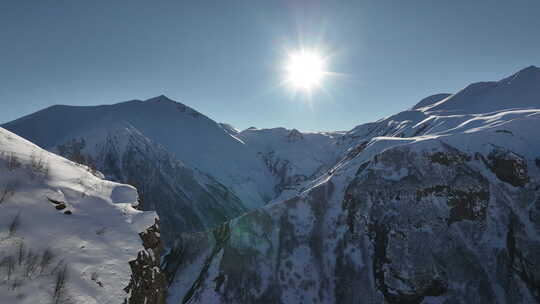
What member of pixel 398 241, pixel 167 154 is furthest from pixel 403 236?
pixel 167 154

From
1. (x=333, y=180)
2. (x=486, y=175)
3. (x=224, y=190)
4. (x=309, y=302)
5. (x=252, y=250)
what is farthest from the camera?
(x=224, y=190)

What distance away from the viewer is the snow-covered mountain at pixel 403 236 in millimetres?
26172

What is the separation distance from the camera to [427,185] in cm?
3147

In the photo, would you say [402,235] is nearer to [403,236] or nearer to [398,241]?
[403,236]

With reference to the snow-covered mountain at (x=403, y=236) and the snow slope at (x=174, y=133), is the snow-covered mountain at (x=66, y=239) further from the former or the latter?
the snow slope at (x=174, y=133)

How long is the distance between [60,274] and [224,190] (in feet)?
294

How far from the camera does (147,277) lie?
7625 mm

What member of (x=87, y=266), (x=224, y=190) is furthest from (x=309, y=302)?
(x=224, y=190)

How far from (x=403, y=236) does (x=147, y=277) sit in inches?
1159

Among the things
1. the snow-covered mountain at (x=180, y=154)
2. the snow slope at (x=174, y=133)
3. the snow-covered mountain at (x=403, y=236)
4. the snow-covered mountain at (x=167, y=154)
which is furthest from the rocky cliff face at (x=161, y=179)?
the snow-covered mountain at (x=403, y=236)

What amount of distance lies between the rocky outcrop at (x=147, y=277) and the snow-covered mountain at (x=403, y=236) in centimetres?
2314

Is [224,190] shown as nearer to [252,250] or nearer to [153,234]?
[252,250]

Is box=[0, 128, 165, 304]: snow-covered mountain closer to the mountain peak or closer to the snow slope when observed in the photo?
the snow slope

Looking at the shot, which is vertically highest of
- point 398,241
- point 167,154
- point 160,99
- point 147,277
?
point 160,99
